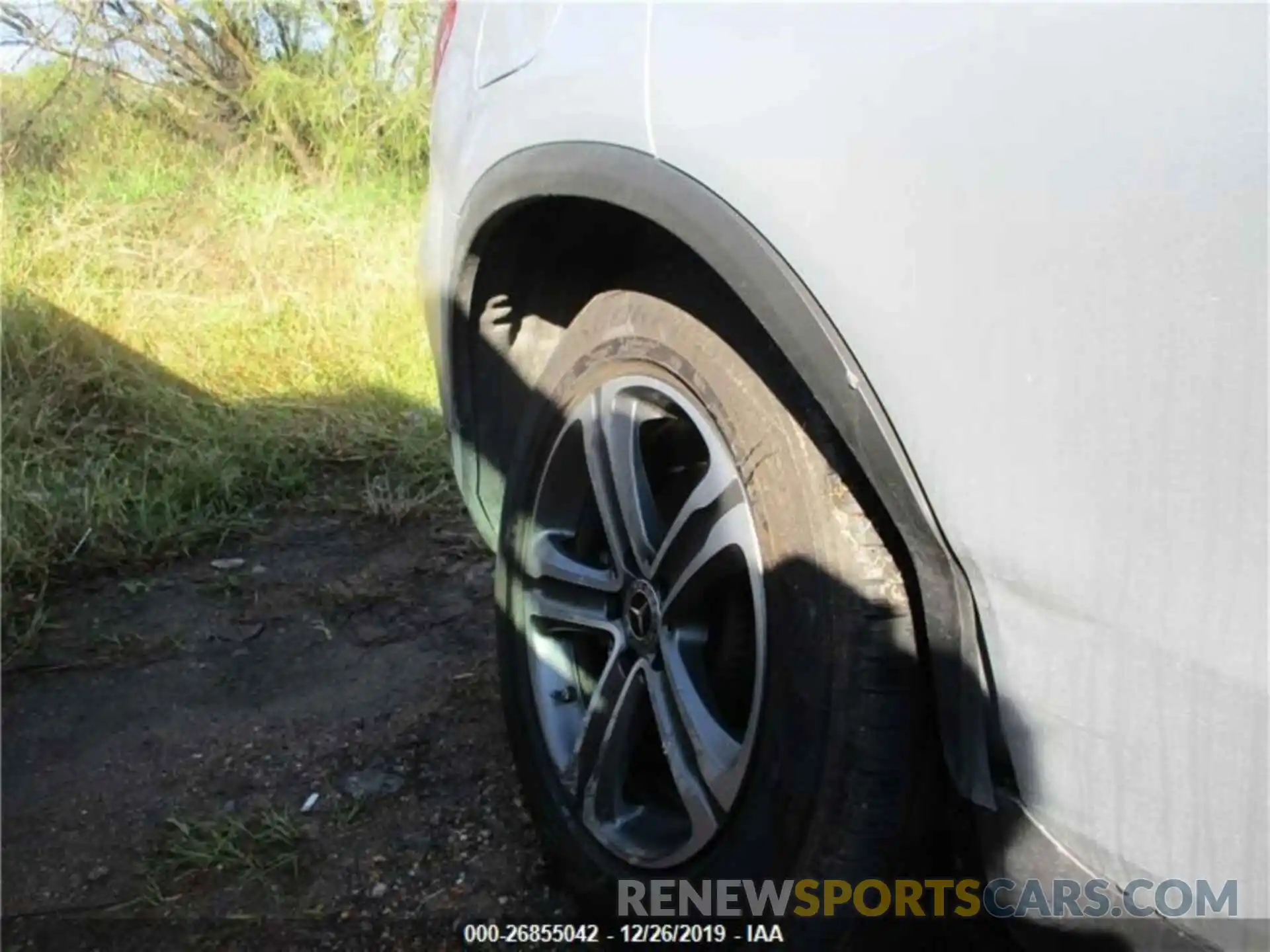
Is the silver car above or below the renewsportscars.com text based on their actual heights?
above

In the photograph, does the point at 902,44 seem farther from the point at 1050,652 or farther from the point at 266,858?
the point at 266,858

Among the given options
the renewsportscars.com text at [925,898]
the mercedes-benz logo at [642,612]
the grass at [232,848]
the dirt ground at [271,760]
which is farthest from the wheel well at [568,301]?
the grass at [232,848]

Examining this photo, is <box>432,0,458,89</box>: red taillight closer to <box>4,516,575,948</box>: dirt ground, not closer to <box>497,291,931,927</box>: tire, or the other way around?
<box>497,291,931,927</box>: tire

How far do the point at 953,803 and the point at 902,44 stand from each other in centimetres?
85

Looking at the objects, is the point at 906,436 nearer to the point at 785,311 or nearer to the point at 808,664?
the point at 785,311

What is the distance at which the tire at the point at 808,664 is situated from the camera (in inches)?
50.7

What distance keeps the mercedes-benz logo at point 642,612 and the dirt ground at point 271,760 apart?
583 millimetres

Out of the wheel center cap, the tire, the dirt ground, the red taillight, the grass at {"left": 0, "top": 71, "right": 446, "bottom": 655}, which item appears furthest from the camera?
the grass at {"left": 0, "top": 71, "right": 446, "bottom": 655}

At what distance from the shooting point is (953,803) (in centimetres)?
132

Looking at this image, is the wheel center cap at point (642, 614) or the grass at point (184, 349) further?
the grass at point (184, 349)

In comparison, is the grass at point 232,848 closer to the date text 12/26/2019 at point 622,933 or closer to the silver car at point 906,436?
the date text 12/26/2019 at point 622,933

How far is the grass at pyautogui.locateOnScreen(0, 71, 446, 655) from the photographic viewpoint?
12.1 feet

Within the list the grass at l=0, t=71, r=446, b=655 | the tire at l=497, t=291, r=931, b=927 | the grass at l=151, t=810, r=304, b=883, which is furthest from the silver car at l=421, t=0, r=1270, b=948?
the grass at l=0, t=71, r=446, b=655

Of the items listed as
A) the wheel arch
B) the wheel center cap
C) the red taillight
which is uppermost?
the red taillight
